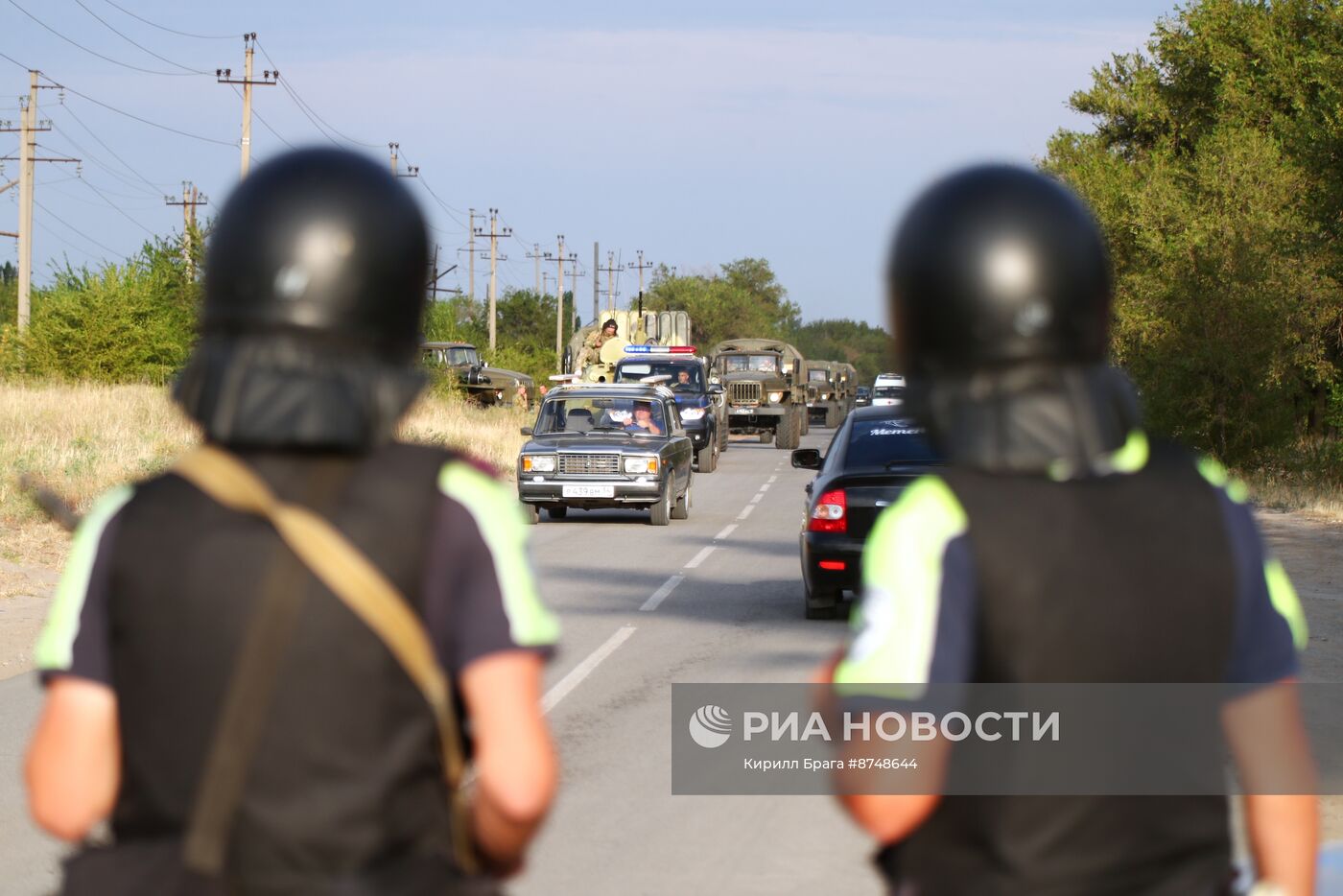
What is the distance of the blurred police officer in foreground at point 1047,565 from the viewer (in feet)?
6.63

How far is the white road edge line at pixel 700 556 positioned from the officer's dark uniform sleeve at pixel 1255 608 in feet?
44.7

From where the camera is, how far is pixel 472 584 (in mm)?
2076

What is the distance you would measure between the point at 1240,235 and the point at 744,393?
17.4 meters

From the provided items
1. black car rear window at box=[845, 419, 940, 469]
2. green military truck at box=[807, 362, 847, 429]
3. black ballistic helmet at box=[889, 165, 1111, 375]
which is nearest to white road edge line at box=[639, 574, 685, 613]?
black car rear window at box=[845, 419, 940, 469]

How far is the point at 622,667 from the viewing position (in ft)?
33.0

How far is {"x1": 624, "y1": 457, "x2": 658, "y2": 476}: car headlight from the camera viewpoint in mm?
20016

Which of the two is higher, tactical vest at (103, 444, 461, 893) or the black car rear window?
tactical vest at (103, 444, 461, 893)

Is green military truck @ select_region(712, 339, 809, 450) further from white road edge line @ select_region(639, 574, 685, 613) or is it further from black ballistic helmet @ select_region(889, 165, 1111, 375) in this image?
black ballistic helmet @ select_region(889, 165, 1111, 375)

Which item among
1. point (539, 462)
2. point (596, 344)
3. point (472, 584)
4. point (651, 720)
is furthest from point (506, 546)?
point (596, 344)

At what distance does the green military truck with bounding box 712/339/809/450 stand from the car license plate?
68.0 ft

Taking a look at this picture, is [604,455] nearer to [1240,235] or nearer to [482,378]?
[1240,235]

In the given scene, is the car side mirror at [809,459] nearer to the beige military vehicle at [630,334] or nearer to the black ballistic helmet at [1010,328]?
the black ballistic helmet at [1010,328]

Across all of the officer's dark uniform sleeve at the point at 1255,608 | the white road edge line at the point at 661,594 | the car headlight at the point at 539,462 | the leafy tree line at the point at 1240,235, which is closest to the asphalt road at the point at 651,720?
the white road edge line at the point at 661,594

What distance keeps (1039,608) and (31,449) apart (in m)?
21.3
